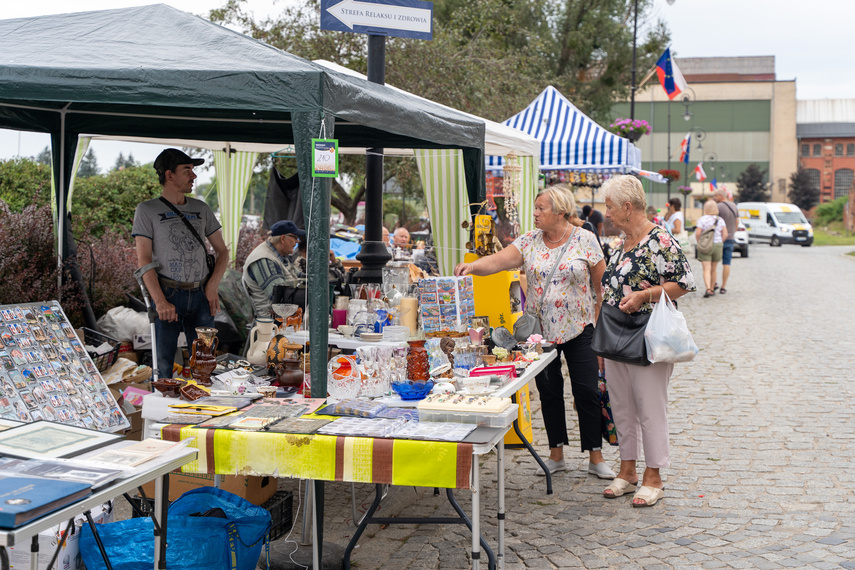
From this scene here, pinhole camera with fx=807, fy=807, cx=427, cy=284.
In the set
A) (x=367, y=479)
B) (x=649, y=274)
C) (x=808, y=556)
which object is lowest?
(x=808, y=556)

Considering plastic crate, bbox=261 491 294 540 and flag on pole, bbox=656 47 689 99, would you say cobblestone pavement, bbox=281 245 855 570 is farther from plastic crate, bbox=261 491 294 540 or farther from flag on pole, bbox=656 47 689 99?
flag on pole, bbox=656 47 689 99

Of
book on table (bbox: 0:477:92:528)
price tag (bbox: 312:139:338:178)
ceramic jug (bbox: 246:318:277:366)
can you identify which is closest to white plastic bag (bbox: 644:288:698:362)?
price tag (bbox: 312:139:338:178)

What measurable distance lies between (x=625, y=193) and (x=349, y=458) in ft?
7.39

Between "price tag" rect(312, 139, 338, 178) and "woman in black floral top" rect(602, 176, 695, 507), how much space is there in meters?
1.65

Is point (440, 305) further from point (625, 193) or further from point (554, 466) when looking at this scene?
point (554, 466)

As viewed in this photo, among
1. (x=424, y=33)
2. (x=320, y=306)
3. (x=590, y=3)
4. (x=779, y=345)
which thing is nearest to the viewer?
(x=320, y=306)

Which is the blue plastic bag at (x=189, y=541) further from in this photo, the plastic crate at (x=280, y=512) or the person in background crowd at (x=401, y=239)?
the person in background crowd at (x=401, y=239)

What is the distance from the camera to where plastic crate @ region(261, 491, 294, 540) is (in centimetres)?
417

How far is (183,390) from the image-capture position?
377 centimetres

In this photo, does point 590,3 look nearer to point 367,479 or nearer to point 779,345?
point 779,345

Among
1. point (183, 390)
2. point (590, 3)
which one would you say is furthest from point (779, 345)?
point (590, 3)

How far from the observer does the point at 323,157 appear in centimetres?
356

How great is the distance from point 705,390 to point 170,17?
19.3ft

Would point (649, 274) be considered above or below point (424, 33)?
below
